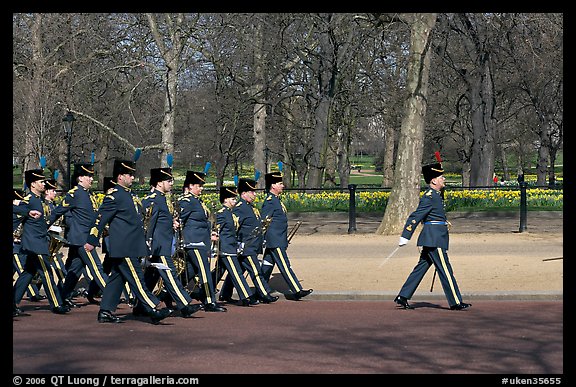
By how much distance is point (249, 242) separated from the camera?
51.1 feet

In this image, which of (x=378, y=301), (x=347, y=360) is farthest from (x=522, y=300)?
(x=347, y=360)

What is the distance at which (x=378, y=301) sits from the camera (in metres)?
15.3

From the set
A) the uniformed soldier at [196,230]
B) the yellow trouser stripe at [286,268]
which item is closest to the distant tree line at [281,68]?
the yellow trouser stripe at [286,268]

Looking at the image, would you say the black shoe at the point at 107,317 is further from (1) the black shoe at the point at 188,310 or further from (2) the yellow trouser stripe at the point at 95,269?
(2) the yellow trouser stripe at the point at 95,269

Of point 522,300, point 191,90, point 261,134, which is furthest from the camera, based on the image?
point 191,90

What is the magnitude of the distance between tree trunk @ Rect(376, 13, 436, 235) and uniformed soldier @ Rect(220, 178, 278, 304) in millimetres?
11498

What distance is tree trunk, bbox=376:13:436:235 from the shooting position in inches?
1057

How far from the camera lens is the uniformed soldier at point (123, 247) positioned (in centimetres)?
1298

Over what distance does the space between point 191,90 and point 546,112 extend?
17.9 meters

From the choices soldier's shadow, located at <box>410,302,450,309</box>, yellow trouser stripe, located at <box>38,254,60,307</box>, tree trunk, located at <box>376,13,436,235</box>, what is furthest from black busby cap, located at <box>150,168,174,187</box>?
tree trunk, located at <box>376,13,436,235</box>

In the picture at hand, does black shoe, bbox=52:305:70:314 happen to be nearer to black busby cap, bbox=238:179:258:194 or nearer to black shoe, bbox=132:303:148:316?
black shoe, bbox=132:303:148:316

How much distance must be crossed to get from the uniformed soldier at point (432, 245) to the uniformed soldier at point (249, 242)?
201 cm
